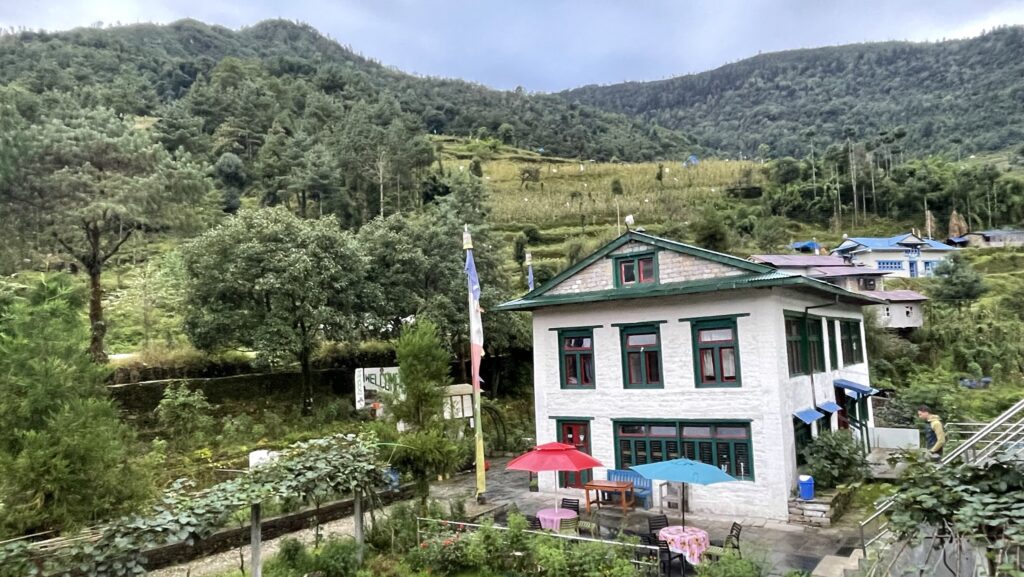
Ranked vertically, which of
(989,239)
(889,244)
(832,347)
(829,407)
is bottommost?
(829,407)

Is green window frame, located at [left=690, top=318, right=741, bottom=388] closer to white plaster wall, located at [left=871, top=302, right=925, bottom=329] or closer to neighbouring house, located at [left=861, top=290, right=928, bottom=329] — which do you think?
neighbouring house, located at [left=861, top=290, right=928, bottom=329]

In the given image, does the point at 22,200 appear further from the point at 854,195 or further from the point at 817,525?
the point at 854,195

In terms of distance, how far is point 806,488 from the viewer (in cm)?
1396

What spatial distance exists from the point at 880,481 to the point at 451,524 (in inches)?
463

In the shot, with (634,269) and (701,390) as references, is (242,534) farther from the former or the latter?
(634,269)

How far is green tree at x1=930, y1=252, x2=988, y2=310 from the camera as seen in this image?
40594 millimetres

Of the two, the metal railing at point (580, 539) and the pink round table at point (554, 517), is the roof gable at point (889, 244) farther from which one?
the metal railing at point (580, 539)

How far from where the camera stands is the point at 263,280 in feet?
71.4

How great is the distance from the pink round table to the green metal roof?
Result: 5.90m

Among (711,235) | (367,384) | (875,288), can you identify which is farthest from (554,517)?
(875,288)

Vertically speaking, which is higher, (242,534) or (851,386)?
(851,386)

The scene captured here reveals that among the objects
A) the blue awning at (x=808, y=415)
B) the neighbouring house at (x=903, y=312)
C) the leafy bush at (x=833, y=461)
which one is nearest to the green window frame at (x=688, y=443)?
the blue awning at (x=808, y=415)

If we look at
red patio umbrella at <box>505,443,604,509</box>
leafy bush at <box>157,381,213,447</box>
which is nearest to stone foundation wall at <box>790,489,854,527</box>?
red patio umbrella at <box>505,443,604,509</box>

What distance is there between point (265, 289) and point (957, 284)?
4407cm
